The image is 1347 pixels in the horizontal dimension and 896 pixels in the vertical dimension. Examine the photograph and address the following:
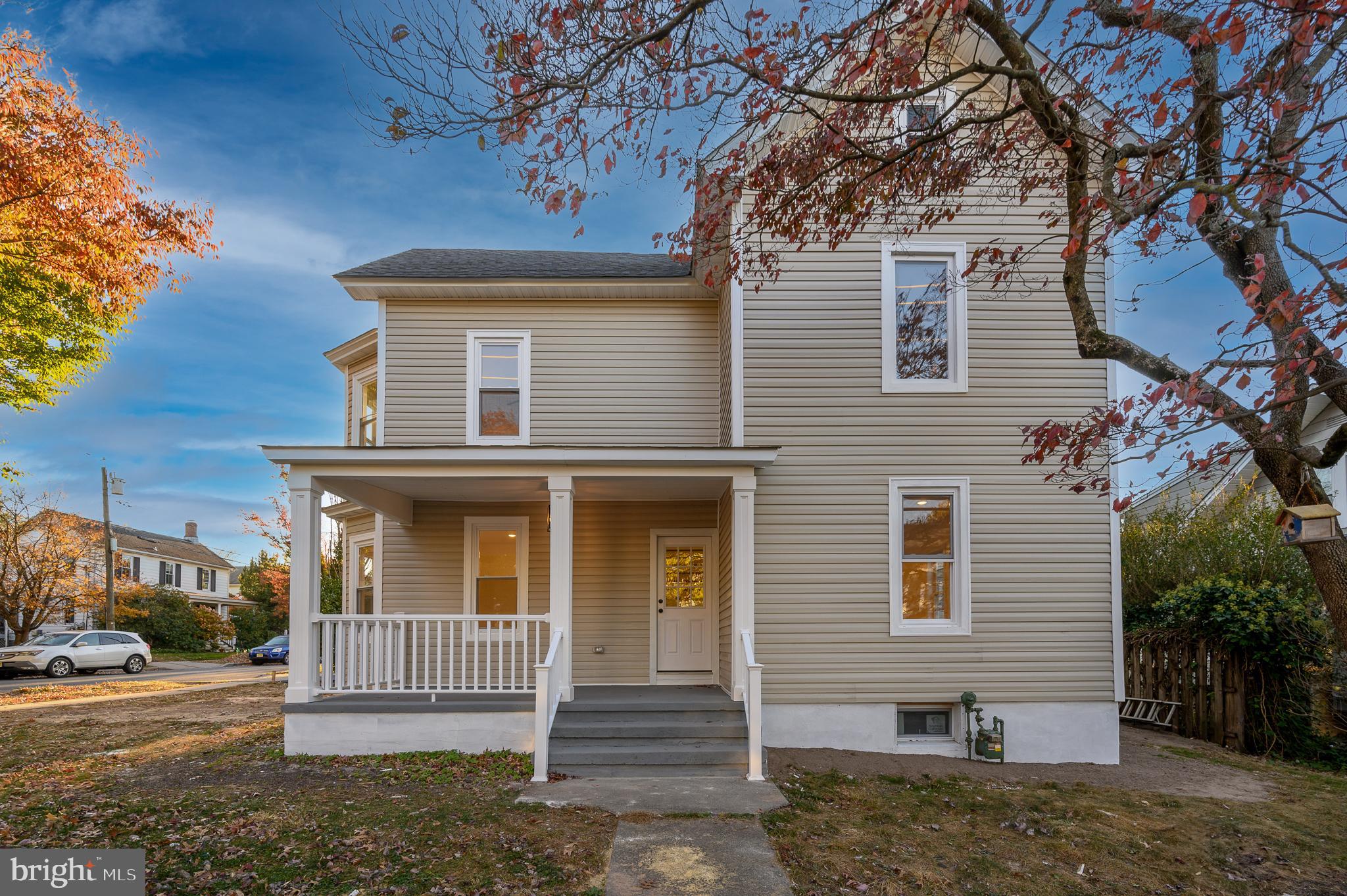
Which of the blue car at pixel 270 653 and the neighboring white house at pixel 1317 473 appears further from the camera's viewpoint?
the blue car at pixel 270 653

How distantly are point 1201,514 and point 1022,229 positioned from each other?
8.34 metres

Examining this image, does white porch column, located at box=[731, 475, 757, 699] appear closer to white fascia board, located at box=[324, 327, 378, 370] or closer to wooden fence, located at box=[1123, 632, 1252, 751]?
white fascia board, located at box=[324, 327, 378, 370]

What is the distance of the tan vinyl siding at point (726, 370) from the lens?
366 inches

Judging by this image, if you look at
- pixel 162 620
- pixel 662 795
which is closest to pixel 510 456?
pixel 662 795

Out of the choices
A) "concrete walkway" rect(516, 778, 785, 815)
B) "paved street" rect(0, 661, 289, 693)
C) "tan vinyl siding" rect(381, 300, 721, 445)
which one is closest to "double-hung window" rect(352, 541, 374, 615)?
"tan vinyl siding" rect(381, 300, 721, 445)

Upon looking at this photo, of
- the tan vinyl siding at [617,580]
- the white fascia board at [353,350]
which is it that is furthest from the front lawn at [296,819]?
the white fascia board at [353,350]

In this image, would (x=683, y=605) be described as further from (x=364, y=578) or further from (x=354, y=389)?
(x=354, y=389)

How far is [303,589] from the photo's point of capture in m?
8.41

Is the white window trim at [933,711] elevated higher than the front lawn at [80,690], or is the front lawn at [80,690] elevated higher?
the white window trim at [933,711]

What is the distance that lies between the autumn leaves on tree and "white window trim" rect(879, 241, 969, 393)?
13058mm

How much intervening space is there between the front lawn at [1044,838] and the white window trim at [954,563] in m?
1.61

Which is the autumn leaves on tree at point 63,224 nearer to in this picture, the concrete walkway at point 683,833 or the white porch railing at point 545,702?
the white porch railing at point 545,702

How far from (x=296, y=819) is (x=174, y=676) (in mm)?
19620

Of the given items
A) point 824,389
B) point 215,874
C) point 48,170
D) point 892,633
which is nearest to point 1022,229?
point 824,389
